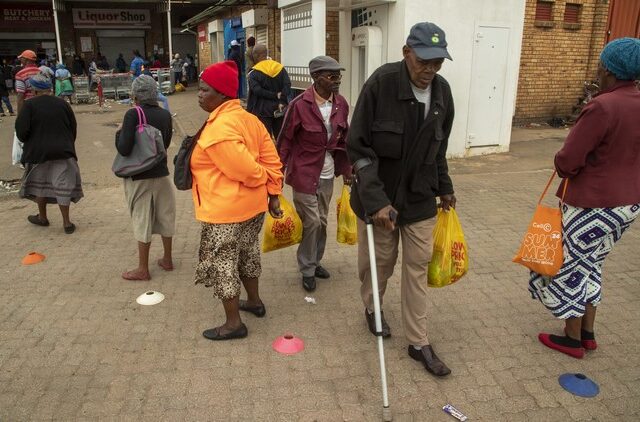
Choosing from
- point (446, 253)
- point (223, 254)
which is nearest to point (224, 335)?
point (223, 254)

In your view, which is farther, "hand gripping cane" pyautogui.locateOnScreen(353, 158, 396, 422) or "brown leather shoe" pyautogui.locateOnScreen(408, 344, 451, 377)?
"brown leather shoe" pyautogui.locateOnScreen(408, 344, 451, 377)

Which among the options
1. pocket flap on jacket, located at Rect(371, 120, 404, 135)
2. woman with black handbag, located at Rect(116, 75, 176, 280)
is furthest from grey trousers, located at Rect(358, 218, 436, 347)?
woman with black handbag, located at Rect(116, 75, 176, 280)

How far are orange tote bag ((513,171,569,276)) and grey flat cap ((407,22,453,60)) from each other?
1205mm

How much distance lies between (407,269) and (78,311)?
259 cm

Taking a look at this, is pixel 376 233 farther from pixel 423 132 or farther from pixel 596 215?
pixel 596 215

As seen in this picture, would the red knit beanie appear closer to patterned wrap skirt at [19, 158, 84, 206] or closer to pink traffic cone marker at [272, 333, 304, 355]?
pink traffic cone marker at [272, 333, 304, 355]

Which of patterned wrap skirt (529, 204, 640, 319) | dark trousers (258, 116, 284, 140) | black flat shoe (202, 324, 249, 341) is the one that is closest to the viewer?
patterned wrap skirt (529, 204, 640, 319)

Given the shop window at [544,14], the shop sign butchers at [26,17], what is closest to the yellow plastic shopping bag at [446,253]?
the shop window at [544,14]

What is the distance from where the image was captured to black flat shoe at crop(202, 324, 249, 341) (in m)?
3.66

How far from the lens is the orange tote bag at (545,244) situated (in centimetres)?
330

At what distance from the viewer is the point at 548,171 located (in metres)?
8.99

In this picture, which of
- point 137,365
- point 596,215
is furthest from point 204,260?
point 596,215

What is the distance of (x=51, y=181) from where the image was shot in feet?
18.9

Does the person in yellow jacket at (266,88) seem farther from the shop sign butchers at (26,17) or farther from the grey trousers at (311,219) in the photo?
the shop sign butchers at (26,17)
